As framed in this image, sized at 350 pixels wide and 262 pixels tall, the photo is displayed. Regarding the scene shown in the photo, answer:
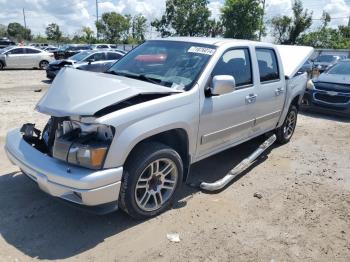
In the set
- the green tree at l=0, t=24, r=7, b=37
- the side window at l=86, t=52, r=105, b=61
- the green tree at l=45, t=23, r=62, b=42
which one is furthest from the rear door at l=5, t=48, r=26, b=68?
the green tree at l=0, t=24, r=7, b=37

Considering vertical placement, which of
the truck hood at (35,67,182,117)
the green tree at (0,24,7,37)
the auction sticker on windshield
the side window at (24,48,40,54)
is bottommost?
the green tree at (0,24,7,37)

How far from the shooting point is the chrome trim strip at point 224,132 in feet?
14.3

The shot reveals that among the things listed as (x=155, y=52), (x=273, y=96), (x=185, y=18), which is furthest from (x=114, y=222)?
(x=185, y=18)

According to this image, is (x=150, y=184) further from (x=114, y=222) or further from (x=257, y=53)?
(x=257, y=53)

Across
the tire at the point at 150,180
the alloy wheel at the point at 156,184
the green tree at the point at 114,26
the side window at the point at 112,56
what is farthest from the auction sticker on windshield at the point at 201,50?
the green tree at the point at 114,26

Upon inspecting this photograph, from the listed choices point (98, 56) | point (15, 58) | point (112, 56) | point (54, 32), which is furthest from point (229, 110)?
point (54, 32)

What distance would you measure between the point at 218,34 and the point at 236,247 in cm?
4582

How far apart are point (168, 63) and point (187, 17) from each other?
44.3 meters

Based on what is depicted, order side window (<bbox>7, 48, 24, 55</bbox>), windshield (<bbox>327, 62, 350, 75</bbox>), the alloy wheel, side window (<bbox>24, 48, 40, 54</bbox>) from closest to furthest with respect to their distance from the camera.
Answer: the alloy wheel
windshield (<bbox>327, 62, 350, 75</bbox>)
side window (<bbox>7, 48, 24, 55</bbox>)
side window (<bbox>24, 48, 40, 54</bbox>)

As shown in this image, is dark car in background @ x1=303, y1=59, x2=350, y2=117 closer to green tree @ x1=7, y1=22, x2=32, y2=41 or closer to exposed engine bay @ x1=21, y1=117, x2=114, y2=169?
exposed engine bay @ x1=21, y1=117, x2=114, y2=169

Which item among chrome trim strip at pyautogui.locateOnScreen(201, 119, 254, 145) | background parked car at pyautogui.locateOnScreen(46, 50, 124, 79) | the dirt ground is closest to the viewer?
the dirt ground

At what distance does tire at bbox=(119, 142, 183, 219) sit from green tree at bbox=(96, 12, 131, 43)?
62719mm

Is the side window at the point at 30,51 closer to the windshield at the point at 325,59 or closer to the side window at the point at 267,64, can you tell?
the windshield at the point at 325,59

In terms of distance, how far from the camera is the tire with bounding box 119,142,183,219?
11.6ft
